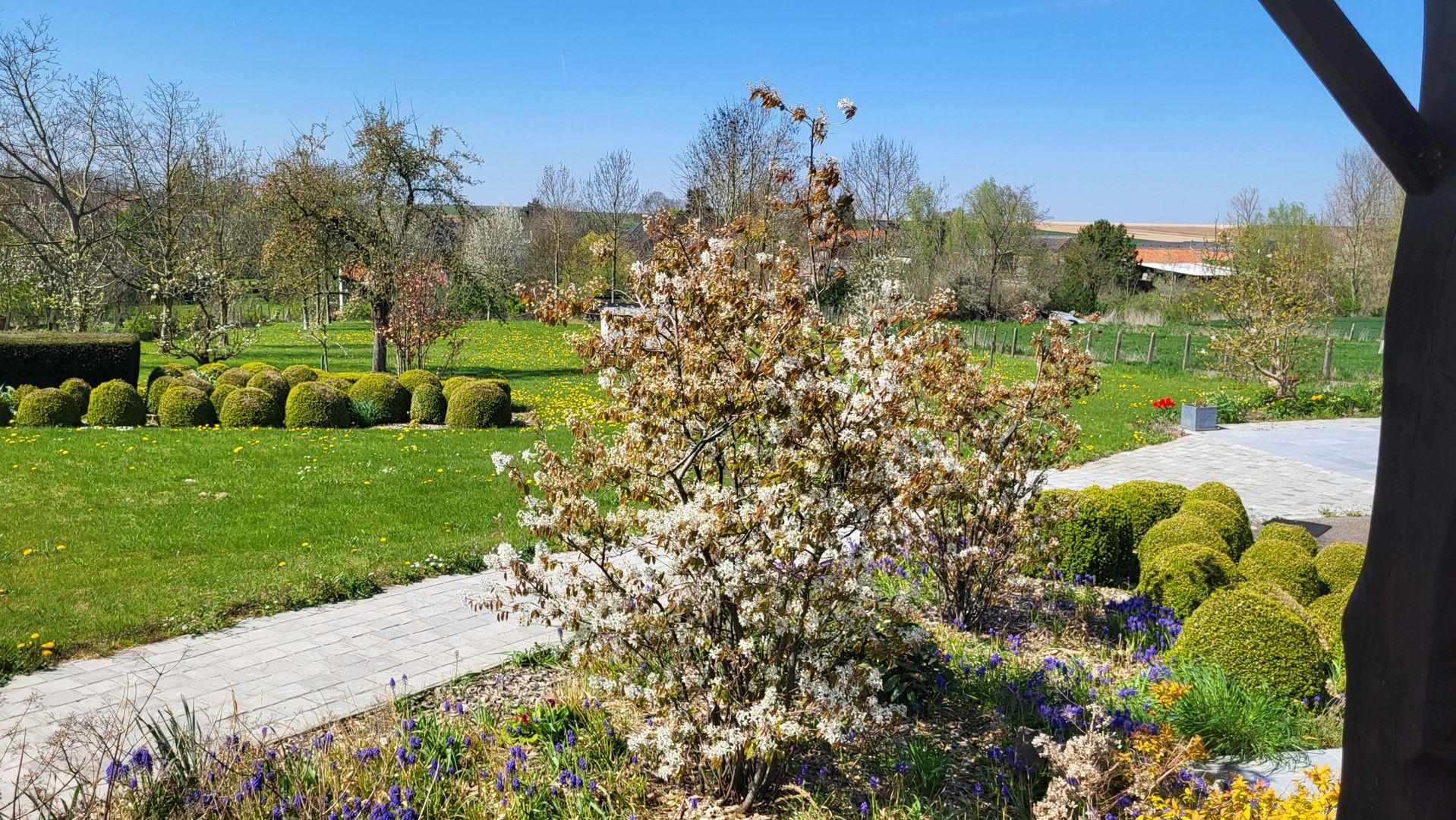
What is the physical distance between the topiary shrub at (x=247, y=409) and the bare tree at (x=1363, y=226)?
43498 millimetres

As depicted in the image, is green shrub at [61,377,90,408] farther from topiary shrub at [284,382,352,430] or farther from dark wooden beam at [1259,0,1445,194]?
dark wooden beam at [1259,0,1445,194]

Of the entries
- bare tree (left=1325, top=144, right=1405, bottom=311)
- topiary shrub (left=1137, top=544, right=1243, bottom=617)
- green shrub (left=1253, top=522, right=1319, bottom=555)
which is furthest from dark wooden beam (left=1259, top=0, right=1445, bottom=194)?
bare tree (left=1325, top=144, right=1405, bottom=311)

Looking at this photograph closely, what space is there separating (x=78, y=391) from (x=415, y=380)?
15.1 ft

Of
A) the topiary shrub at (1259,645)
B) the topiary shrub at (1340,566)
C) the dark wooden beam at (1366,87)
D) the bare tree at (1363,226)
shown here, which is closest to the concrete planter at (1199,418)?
the topiary shrub at (1340,566)

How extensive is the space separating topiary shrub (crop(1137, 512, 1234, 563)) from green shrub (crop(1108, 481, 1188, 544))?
1.06 ft

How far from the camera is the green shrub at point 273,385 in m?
14.0

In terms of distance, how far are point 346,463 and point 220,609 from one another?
4920 mm

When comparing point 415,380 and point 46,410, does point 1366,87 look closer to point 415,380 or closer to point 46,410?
point 415,380

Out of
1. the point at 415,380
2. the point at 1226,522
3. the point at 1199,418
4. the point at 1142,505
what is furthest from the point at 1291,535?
the point at 415,380

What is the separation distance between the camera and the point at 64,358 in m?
15.1

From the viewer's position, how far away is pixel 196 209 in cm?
2459

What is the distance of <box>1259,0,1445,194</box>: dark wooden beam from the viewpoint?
5.03ft

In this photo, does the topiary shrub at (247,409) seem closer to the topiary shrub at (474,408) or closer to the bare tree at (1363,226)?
the topiary shrub at (474,408)

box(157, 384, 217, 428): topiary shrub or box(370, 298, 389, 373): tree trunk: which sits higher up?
box(370, 298, 389, 373): tree trunk
